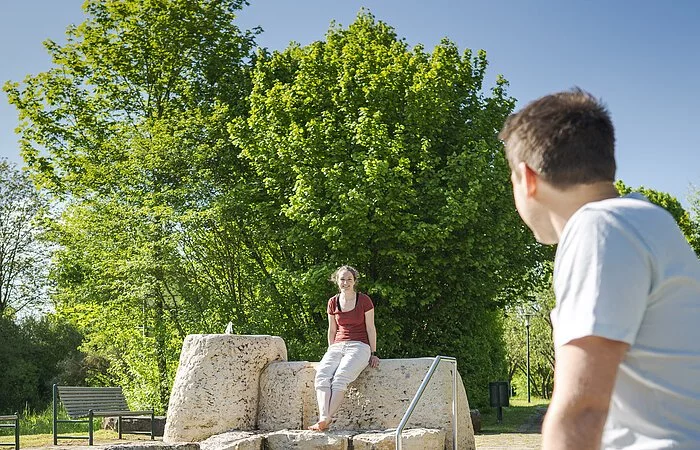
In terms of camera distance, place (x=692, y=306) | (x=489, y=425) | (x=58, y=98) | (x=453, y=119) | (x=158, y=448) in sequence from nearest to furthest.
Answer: (x=692, y=306)
(x=158, y=448)
(x=489, y=425)
(x=453, y=119)
(x=58, y=98)

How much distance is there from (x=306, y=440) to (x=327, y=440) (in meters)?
0.27

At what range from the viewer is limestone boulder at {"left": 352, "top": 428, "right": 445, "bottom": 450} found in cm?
957

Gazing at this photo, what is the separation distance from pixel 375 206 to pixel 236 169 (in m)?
5.68

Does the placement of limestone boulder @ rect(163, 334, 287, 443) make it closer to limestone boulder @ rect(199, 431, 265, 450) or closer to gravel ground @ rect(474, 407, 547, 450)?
limestone boulder @ rect(199, 431, 265, 450)

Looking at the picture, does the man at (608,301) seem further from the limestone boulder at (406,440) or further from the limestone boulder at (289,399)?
the limestone boulder at (289,399)

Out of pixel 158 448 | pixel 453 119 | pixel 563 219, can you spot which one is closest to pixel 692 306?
pixel 563 219

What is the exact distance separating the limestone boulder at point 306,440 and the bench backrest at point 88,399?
6906 millimetres

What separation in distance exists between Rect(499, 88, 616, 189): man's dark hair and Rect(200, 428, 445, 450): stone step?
8.08 m

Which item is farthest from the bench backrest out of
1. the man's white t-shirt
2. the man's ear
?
the man's white t-shirt

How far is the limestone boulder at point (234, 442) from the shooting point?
1009cm

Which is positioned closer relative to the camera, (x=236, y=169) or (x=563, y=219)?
(x=563, y=219)

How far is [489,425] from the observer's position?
70.4 ft

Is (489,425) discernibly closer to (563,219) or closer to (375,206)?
(375,206)

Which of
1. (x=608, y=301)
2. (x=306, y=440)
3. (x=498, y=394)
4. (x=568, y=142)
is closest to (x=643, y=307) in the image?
(x=608, y=301)
